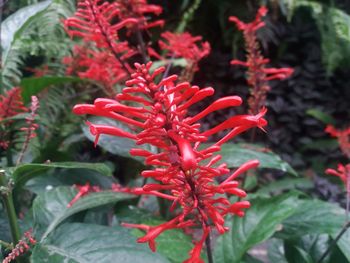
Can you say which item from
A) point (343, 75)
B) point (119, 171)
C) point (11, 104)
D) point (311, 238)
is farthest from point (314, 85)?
point (11, 104)

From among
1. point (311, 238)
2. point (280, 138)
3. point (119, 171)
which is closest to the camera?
point (311, 238)

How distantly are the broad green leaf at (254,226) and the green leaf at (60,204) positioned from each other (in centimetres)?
26

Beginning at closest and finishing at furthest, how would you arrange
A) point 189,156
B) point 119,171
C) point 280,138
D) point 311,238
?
point 189,156 → point 311,238 → point 119,171 → point 280,138

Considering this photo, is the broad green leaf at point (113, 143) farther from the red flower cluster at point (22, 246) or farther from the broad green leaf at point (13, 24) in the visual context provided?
the red flower cluster at point (22, 246)

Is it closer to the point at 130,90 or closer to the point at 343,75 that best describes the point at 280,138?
the point at 343,75

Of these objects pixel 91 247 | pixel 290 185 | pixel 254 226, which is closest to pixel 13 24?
pixel 91 247

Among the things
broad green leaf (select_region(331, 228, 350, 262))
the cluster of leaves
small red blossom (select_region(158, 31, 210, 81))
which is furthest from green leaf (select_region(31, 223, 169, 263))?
small red blossom (select_region(158, 31, 210, 81))

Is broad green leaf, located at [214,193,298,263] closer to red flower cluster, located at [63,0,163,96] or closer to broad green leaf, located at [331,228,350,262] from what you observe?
broad green leaf, located at [331,228,350,262]

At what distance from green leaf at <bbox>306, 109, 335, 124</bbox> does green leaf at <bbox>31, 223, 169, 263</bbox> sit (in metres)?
2.52

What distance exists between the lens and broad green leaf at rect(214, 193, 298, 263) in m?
1.09

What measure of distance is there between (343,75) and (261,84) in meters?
2.65

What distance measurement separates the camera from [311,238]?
1388 millimetres

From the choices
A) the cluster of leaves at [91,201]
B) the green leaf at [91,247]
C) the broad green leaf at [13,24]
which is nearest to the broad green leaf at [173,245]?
the cluster of leaves at [91,201]

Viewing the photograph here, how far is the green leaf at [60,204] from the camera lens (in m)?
1.09
